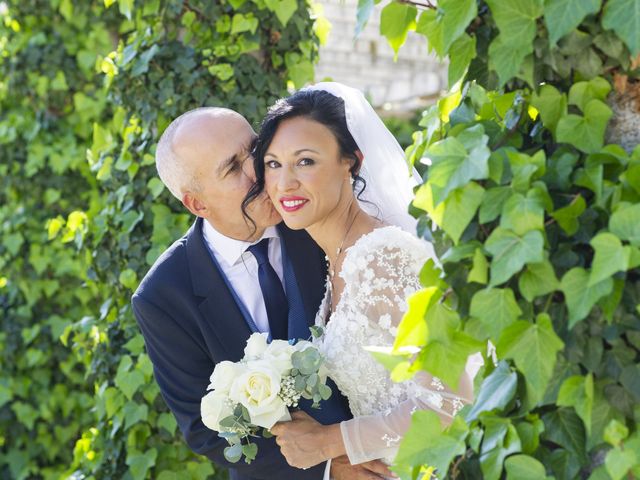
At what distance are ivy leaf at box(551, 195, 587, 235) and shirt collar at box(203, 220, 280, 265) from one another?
6.36 feet

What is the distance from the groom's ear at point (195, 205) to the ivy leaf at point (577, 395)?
2.10 meters

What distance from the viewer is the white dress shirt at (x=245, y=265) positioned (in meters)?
3.31

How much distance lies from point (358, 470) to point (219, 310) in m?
0.68

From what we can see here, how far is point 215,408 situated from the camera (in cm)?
272

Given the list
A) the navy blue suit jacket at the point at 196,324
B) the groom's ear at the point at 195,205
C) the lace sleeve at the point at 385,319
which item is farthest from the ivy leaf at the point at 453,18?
the groom's ear at the point at 195,205

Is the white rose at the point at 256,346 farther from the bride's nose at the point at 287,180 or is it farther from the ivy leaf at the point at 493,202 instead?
the ivy leaf at the point at 493,202

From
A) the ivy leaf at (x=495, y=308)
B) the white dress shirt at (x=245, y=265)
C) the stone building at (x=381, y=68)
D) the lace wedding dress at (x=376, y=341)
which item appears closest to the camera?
the ivy leaf at (x=495, y=308)

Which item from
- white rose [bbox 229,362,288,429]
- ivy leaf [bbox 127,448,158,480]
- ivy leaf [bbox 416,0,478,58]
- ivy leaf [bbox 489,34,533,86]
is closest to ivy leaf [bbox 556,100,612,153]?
ivy leaf [bbox 489,34,533,86]

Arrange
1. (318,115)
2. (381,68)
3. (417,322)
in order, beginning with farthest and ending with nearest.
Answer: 1. (381,68)
2. (318,115)
3. (417,322)

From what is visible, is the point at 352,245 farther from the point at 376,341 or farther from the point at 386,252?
the point at 376,341

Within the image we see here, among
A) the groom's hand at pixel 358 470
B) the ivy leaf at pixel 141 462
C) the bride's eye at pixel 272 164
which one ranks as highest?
the bride's eye at pixel 272 164

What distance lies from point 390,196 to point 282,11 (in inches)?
46.1

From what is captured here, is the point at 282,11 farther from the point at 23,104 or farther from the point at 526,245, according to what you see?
the point at 23,104

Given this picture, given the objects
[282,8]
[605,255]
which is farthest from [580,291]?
[282,8]
